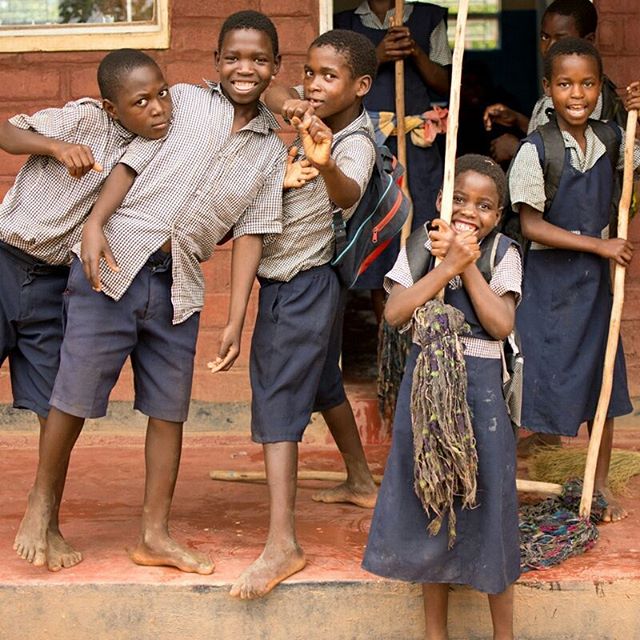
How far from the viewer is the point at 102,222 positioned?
3771 millimetres

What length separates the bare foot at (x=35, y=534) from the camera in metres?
3.94

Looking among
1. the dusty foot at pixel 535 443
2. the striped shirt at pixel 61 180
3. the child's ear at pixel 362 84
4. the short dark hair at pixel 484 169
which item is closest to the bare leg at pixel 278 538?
the striped shirt at pixel 61 180

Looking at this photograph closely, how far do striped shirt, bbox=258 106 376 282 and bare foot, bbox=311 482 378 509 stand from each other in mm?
1071

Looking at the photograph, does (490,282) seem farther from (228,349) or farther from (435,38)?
(435,38)

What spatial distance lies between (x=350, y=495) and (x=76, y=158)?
1.77 metres

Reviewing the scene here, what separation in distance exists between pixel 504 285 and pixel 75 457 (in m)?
2.52

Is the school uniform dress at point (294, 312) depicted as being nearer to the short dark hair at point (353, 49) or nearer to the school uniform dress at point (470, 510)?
the short dark hair at point (353, 49)

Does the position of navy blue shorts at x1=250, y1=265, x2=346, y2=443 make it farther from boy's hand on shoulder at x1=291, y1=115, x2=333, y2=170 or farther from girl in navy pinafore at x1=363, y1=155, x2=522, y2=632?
boy's hand on shoulder at x1=291, y1=115, x2=333, y2=170

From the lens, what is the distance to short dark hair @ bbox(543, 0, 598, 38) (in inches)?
202

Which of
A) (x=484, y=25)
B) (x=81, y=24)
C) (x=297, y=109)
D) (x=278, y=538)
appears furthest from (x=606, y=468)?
(x=484, y=25)

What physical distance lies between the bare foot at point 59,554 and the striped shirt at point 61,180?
0.91m

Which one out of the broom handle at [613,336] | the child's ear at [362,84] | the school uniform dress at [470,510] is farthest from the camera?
the broom handle at [613,336]

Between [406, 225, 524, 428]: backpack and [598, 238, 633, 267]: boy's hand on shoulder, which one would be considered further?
[598, 238, 633, 267]: boy's hand on shoulder

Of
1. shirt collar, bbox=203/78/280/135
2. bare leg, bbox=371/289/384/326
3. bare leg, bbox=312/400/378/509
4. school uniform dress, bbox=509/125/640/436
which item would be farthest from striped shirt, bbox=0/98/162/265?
bare leg, bbox=371/289/384/326
